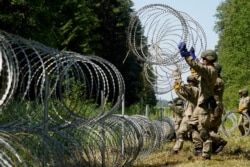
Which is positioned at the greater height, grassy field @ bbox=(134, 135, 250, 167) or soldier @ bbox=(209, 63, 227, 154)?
soldier @ bbox=(209, 63, 227, 154)

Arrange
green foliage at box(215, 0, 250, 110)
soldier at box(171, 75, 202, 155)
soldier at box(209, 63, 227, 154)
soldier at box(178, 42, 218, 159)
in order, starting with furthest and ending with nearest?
green foliage at box(215, 0, 250, 110), soldier at box(171, 75, 202, 155), soldier at box(209, 63, 227, 154), soldier at box(178, 42, 218, 159)

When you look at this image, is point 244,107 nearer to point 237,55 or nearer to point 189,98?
point 189,98

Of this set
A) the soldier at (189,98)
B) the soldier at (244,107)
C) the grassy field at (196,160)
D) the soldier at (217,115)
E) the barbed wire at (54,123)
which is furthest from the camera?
the soldier at (244,107)

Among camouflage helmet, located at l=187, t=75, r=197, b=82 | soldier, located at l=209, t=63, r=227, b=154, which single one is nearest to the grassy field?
soldier, located at l=209, t=63, r=227, b=154

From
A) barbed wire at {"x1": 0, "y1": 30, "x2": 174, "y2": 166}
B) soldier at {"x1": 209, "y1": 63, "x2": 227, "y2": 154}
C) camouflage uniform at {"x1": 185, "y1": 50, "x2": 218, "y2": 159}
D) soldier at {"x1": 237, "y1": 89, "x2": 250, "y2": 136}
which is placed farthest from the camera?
soldier at {"x1": 237, "y1": 89, "x2": 250, "y2": 136}

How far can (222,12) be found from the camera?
65.6 meters

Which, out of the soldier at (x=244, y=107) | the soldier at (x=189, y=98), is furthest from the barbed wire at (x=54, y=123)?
the soldier at (x=244, y=107)

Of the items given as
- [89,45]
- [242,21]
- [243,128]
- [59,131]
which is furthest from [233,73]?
[59,131]

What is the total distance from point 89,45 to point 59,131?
1687 inches

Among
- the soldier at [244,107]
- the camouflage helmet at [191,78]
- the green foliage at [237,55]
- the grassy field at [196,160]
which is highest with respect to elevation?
the green foliage at [237,55]

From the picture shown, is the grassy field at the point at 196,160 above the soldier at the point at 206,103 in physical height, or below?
below

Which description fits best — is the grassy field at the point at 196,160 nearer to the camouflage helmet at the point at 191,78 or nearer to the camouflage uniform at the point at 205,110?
the camouflage uniform at the point at 205,110

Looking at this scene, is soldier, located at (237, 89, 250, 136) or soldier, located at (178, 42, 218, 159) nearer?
soldier, located at (178, 42, 218, 159)

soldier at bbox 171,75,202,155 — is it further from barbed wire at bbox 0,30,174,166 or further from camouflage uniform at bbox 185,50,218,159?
barbed wire at bbox 0,30,174,166
